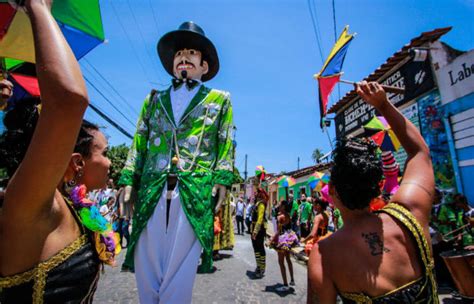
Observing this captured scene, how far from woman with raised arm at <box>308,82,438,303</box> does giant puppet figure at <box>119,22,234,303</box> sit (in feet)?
2.88

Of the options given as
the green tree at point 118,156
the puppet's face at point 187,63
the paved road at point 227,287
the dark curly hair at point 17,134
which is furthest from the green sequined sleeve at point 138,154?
the green tree at point 118,156

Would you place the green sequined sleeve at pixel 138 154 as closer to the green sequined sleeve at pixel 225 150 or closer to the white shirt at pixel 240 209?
the green sequined sleeve at pixel 225 150

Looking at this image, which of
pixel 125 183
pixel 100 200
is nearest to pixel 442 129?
pixel 125 183

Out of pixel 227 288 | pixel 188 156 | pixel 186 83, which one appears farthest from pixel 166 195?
pixel 227 288

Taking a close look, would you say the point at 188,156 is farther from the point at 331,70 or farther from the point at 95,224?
the point at 331,70

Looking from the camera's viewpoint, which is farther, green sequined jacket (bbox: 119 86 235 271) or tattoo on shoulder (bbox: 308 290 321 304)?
green sequined jacket (bbox: 119 86 235 271)

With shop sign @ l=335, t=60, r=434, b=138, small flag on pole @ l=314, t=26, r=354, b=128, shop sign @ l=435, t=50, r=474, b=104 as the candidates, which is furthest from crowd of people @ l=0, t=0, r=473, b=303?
shop sign @ l=335, t=60, r=434, b=138

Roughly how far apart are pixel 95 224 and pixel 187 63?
175 centimetres

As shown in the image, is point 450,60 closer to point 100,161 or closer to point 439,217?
point 439,217

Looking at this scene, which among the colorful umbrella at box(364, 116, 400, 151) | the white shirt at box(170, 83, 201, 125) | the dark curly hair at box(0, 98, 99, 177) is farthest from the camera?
the colorful umbrella at box(364, 116, 400, 151)

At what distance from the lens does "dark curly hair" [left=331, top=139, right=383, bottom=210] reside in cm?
165

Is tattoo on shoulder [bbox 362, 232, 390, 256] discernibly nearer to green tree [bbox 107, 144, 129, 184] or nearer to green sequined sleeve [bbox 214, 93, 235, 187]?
green sequined sleeve [bbox 214, 93, 235, 187]

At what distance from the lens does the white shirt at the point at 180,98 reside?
2.49 metres

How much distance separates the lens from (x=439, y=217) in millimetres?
5965
